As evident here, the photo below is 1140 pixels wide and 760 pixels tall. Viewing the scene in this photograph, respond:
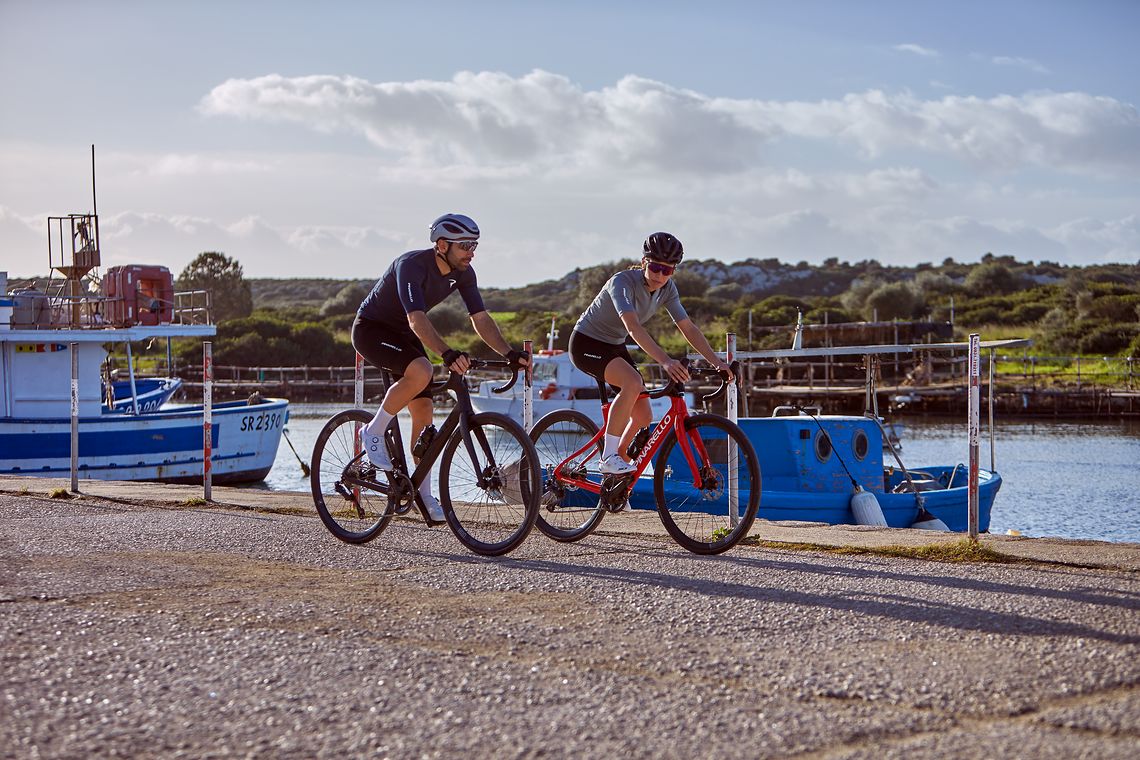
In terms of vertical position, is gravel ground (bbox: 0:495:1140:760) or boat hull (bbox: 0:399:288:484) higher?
gravel ground (bbox: 0:495:1140:760)

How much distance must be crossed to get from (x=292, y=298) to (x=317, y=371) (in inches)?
3025

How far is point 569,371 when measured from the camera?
4219cm

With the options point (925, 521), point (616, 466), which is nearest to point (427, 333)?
point (616, 466)

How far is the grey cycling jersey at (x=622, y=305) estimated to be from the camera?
5773 mm

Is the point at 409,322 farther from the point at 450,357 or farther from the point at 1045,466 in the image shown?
the point at 1045,466

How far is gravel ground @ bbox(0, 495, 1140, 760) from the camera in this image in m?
2.77

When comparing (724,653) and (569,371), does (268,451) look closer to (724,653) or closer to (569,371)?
(569,371)

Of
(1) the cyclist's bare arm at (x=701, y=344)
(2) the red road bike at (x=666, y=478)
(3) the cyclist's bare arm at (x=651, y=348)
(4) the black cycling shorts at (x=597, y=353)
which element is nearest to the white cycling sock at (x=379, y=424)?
(2) the red road bike at (x=666, y=478)

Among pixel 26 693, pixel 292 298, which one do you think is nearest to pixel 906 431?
pixel 26 693

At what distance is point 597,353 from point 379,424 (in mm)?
1296

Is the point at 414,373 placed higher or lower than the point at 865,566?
higher

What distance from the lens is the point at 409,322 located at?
18.5 feet

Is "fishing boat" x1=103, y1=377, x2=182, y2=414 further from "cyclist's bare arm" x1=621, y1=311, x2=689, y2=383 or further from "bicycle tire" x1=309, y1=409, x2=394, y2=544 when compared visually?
"cyclist's bare arm" x1=621, y1=311, x2=689, y2=383

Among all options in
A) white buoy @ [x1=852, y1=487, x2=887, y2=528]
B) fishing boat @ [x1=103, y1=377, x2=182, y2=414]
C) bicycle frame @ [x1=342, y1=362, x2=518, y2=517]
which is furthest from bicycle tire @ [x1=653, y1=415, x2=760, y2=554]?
fishing boat @ [x1=103, y1=377, x2=182, y2=414]
